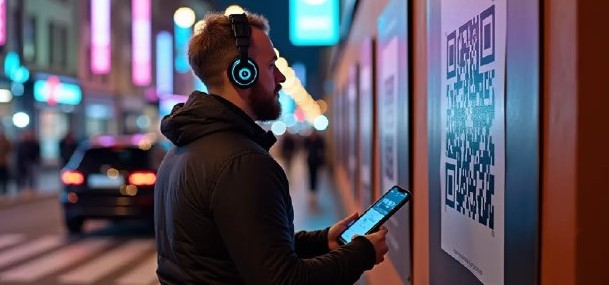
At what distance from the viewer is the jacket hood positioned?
7.31ft

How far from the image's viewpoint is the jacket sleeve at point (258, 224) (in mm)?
1967

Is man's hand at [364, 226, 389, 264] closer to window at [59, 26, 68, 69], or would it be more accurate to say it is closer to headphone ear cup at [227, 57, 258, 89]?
headphone ear cup at [227, 57, 258, 89]

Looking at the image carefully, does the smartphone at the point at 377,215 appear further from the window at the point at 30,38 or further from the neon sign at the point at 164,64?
the neon sign at the point at 164,64

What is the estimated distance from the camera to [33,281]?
8508 millimetres

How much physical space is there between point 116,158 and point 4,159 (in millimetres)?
7537

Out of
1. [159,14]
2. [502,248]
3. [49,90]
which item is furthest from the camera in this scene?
[159,14]

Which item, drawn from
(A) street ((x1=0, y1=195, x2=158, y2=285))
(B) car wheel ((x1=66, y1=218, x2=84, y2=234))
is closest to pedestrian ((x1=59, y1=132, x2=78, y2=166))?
(A) street ((x1=0, y1=195, x2=158, y2=285))

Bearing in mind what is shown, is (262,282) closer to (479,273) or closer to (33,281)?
(479,273)

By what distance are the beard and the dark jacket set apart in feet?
0.22

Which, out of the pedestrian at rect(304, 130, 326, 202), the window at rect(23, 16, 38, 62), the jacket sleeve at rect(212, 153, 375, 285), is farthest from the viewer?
the window at rect(23, 16, 38, 62)

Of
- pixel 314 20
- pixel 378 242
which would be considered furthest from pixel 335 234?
pixel 314 20

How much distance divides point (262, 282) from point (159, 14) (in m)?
48.6

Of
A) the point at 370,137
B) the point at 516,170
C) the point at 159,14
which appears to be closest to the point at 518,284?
the point at 516,170

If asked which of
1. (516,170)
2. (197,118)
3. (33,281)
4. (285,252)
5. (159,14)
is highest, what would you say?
(159,14)
